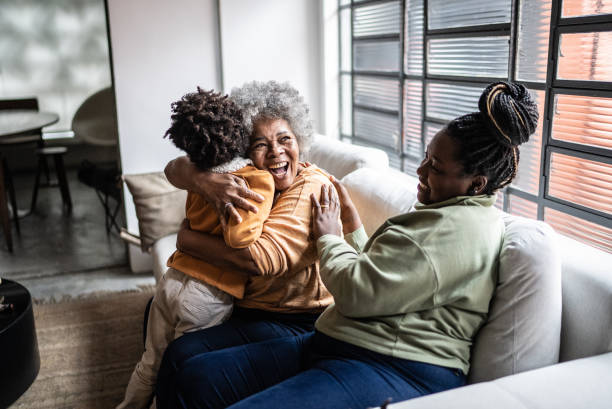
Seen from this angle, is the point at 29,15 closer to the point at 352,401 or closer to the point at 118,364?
the point at 118,364

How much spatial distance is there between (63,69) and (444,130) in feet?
10.00

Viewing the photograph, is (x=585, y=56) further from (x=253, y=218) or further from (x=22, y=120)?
(x=22, y=120)

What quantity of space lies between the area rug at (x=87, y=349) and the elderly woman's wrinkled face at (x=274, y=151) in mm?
1254

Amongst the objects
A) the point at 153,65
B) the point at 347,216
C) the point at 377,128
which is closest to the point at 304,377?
the point at 347,216

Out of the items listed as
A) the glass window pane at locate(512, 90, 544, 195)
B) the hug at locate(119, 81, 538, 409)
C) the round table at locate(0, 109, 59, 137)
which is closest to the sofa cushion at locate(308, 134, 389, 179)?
the glass window pane at locate(512, 90, 544, 195)

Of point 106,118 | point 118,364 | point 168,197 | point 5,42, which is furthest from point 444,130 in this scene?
point 5,42

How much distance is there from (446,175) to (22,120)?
3.25m

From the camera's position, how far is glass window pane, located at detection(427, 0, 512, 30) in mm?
2248

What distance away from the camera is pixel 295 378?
4.30ft

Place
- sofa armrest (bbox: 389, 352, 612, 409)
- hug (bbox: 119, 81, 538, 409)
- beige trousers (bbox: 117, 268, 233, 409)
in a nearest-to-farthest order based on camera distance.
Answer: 1. sofa armrest (bbox: 389, 352, 612, 409)
2. hug (bbox: 119, 81, 538, 409)
3. beige trousers (bbox: 117, 268, 233, 409)

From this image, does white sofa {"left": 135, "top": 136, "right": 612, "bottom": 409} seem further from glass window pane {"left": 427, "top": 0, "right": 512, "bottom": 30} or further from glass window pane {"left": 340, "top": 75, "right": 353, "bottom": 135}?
glass window pane {"left": 340, "top": 75, "right": 353, "bottom": 135}

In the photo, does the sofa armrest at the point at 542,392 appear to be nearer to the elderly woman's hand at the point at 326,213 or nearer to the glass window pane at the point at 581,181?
the elderly woman's hand at the point at 326,213

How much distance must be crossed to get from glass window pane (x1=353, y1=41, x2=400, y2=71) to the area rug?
199 centimetres

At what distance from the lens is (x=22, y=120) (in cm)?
366
